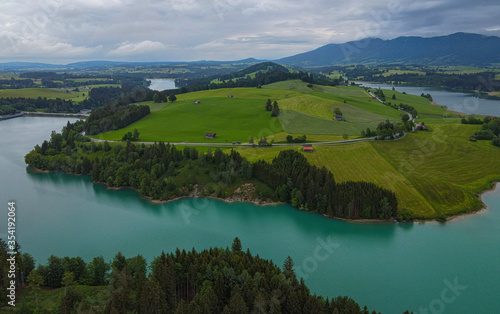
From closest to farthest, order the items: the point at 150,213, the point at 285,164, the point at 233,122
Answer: the point at 150,213 → the point at 285,164 → the point at 233,122

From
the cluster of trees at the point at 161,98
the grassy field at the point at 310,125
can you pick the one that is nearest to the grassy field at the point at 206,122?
the grassy field at the point at 310,125

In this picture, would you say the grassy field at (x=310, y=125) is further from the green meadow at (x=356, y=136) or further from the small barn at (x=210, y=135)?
the small barn at (x=210, y=135)

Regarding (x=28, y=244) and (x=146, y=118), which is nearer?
(x=28, y=244)

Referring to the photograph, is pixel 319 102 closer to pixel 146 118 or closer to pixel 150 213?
pixel 146 118

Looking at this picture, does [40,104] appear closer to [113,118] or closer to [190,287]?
[113,118]

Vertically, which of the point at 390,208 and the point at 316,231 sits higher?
the point at 390,208

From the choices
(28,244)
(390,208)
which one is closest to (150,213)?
(28,244)

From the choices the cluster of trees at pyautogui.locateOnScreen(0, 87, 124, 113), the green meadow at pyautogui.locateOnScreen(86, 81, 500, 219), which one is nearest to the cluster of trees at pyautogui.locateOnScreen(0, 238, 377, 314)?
the green meadow at pyautogui.locateOnScreen(86, 81, 500, 219)

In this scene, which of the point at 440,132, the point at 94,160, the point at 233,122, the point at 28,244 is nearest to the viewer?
the point at 28,244
